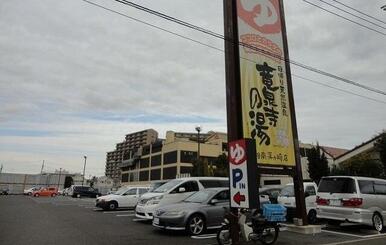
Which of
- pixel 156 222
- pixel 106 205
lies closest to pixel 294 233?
pixel 156 222

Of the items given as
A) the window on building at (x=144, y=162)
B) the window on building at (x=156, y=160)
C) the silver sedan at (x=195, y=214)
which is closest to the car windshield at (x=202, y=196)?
the silver sedan at (x=195, y=214)

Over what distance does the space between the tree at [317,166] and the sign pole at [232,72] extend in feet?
95.8

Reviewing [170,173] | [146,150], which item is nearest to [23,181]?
[146,150]

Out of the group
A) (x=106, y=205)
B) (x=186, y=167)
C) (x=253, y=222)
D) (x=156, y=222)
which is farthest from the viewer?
(x=186, y=167)

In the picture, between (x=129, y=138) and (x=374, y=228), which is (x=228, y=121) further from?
(x=129, y=138)

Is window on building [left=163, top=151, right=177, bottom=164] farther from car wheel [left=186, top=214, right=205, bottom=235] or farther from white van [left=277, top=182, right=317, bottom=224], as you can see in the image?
car wheel [left=186, top=214, right=205, bottom=235]

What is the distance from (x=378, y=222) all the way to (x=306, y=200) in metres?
3.33

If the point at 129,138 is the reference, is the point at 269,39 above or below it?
below

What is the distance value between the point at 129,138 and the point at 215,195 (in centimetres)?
13810

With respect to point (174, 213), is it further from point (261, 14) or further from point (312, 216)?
point (261, 14)

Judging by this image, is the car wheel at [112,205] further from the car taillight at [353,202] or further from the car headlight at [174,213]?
the car taillight at [353,202]

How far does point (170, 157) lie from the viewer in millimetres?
80812

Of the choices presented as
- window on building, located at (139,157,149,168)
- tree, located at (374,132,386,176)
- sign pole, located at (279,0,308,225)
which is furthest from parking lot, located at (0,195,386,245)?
window on building, located at (139,157,149,168)

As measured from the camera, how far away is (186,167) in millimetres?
77625
